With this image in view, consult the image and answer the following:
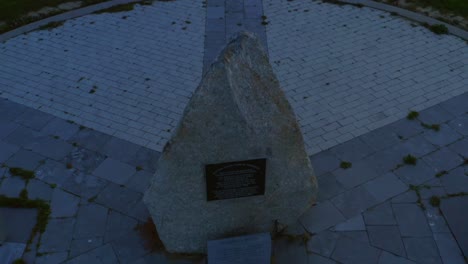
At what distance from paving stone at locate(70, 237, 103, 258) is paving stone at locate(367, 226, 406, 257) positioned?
396 centimetres

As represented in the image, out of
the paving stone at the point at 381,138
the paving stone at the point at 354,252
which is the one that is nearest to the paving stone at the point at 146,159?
the paving stone at the point at 354,252

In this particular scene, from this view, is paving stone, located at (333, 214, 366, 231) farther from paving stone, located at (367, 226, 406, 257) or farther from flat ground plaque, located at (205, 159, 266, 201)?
flat ground plaque, located at (205, 159, 266, 201)

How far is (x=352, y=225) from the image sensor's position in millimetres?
6656

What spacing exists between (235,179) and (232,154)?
41 centimetres

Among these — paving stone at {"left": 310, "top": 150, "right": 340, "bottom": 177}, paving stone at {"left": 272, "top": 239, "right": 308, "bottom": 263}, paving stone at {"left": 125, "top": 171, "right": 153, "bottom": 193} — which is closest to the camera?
paving stone at {"left": 272, "top": 239, "right": 308, "bottom": 263}

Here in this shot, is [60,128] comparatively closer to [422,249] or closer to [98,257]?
[98,257]

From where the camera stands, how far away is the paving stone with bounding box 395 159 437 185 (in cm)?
731

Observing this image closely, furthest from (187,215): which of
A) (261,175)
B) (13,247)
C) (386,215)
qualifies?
(386,215)

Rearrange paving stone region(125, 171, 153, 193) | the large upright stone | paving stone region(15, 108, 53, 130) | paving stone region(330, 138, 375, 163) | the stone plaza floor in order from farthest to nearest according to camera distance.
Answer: paving stone region(15, 108, 53, 130) < paving stone region(330, 138, 375, 163) < paving stone region(125, 171, 153, 193) < the stone plaza floor < the large upright stone

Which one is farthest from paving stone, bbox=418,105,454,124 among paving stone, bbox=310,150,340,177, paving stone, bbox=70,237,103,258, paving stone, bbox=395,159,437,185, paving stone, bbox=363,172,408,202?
paving stone, bbox=70,237,103,258

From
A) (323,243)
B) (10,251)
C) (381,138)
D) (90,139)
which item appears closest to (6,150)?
(90,139)

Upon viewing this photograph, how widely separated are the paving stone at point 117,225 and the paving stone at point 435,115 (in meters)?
5.64

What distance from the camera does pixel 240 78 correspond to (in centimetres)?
493

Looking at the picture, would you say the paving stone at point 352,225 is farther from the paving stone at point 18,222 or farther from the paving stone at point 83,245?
the paving stone at point 18,222
